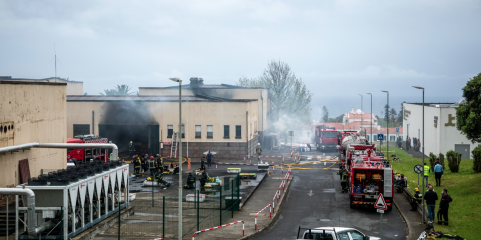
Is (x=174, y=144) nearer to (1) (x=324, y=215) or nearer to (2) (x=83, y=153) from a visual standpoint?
(2) (x=83, y=153)

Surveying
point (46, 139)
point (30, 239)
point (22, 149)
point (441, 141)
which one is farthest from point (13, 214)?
point (441, 141)

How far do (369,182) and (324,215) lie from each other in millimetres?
3636

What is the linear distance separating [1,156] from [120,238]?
7.34 m

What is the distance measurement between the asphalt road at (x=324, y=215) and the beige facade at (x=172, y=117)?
16.5 m

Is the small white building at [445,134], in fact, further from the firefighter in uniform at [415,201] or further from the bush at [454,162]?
the firefighter in uniform at [415,201]

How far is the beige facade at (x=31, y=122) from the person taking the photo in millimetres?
20969

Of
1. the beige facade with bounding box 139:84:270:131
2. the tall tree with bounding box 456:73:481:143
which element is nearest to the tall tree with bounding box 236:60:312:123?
the beige facade with bounding box 139:84:270:131

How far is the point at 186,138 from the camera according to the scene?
46.3 m

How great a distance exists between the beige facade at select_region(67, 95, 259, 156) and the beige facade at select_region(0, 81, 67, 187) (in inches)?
780

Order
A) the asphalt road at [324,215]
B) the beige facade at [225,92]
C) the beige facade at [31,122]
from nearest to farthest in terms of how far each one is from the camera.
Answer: the asphalt road at [324,215], the beige facade at [31,122], the beige facade at [225,92]

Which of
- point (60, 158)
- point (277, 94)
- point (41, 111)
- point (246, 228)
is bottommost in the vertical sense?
point (246, 228)

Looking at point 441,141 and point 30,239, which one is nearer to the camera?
point 30,239

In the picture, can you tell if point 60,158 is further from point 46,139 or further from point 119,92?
point 119,92

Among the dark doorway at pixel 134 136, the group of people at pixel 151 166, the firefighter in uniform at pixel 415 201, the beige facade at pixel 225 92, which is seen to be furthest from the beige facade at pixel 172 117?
the firefighter in uniform at pixel 415 201
